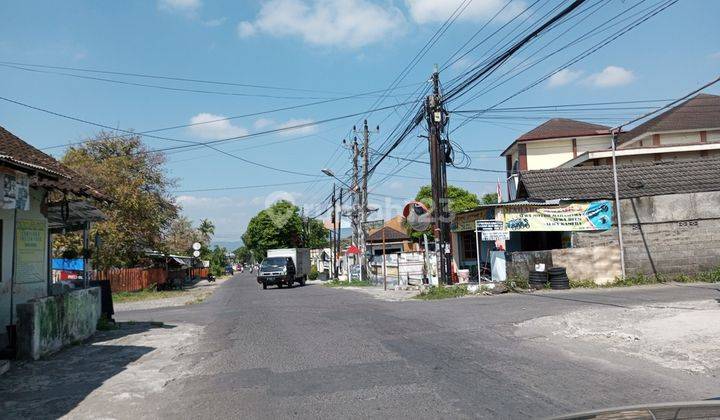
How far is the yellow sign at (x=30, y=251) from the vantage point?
39.3ft

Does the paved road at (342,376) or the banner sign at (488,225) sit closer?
the paved road at (342,376)

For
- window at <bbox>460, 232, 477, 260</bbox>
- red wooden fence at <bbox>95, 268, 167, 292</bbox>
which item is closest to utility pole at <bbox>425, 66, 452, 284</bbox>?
window at <bbox>460, 232, 477, 260</bbox>

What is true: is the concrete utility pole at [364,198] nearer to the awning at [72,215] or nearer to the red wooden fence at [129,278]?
the red wooden fence at [129,278]

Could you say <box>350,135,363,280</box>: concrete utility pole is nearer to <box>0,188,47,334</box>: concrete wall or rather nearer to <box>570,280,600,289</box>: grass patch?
<box>570,280,600,289</box>: grass patch

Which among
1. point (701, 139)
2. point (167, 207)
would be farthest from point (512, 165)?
point (167, 207)

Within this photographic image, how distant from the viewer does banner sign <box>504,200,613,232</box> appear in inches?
876

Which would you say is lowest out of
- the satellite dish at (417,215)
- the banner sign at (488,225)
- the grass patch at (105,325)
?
A: the grass patch at (105,325)

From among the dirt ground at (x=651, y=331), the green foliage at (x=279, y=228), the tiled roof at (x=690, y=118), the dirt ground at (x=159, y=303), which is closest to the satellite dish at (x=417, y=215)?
the dirt ground at (x=159, y=303)

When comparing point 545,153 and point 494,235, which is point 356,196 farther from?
point 494,235

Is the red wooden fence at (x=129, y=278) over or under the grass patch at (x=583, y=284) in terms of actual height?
over

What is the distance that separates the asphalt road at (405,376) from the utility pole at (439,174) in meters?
11.1

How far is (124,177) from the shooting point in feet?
122

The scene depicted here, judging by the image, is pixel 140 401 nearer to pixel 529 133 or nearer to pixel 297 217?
pixel 529 133

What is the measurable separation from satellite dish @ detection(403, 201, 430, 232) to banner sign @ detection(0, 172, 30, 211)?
18096 millimetres
